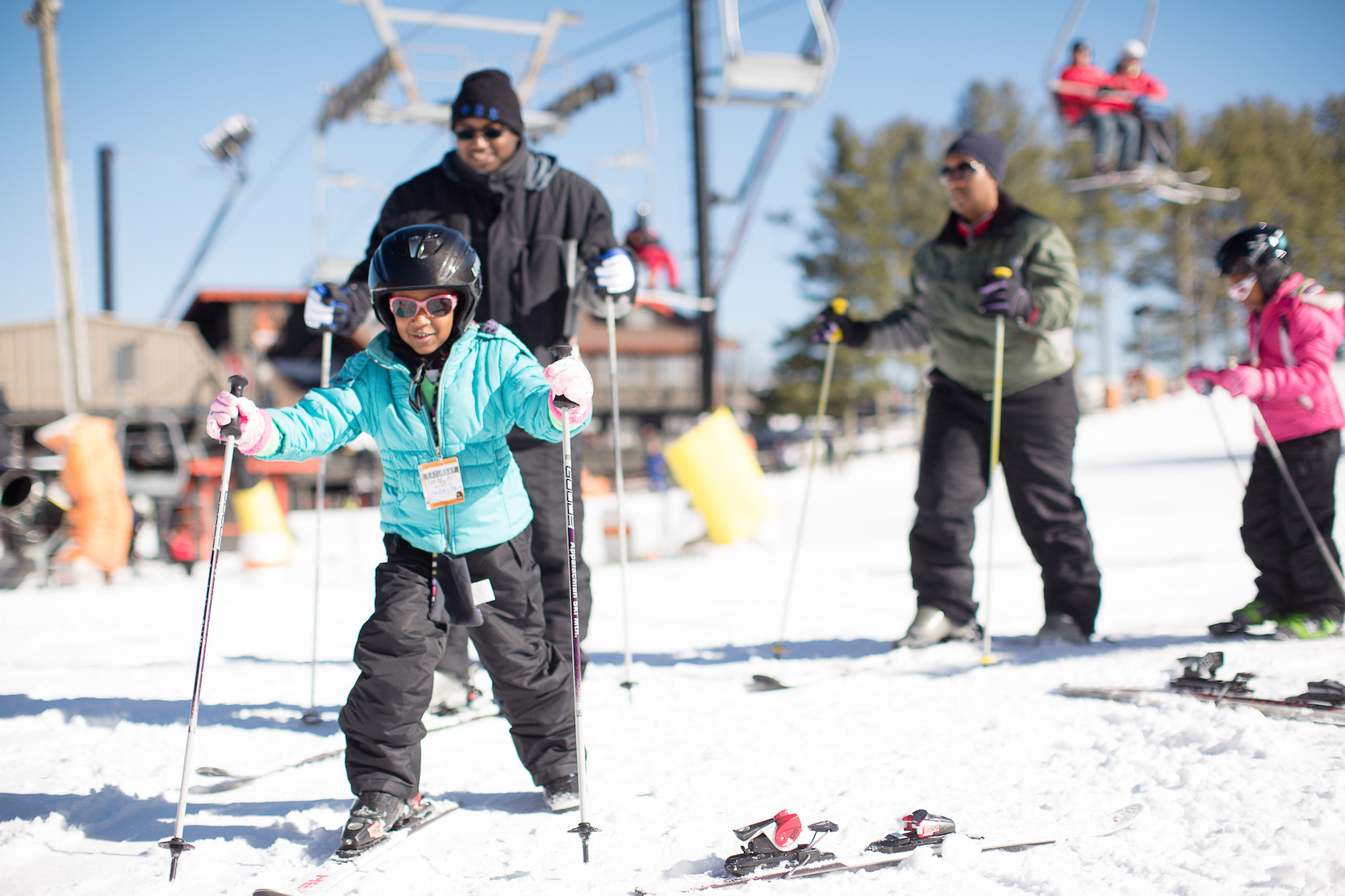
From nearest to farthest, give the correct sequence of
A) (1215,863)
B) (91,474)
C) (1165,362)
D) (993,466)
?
(1215,863), (993,466), (91,474), (1165,362)

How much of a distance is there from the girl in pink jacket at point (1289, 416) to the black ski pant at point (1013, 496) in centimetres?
59

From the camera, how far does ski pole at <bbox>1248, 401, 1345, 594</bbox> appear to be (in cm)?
359

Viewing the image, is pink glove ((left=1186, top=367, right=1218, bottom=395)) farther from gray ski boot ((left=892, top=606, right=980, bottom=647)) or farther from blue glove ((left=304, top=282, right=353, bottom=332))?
blue glove ((left=304, top=282, right=353, bottom=332))

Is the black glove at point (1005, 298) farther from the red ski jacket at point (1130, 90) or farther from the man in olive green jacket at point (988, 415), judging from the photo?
the red ski jacket at point (1130, 90)

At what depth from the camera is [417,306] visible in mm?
2232

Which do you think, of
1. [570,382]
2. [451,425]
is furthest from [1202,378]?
[451,425]

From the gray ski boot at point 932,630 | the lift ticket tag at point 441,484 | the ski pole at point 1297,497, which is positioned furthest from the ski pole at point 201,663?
the ski pole at point 1297,497

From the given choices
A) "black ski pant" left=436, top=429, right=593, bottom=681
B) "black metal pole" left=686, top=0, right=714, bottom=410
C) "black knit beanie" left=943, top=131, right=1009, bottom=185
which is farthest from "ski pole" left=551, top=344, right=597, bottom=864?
"black metal pole" left=686, top=0, right=714, bottom=410

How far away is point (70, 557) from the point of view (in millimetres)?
7988

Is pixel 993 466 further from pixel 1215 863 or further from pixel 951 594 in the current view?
pixel 1215 863

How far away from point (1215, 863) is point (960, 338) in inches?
98.2

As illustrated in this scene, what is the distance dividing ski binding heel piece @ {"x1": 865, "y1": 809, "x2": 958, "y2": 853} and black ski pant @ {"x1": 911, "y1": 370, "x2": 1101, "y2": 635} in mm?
1859

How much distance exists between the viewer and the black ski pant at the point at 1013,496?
12.1 ft

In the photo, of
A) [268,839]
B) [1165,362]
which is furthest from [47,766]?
[1165,362]
